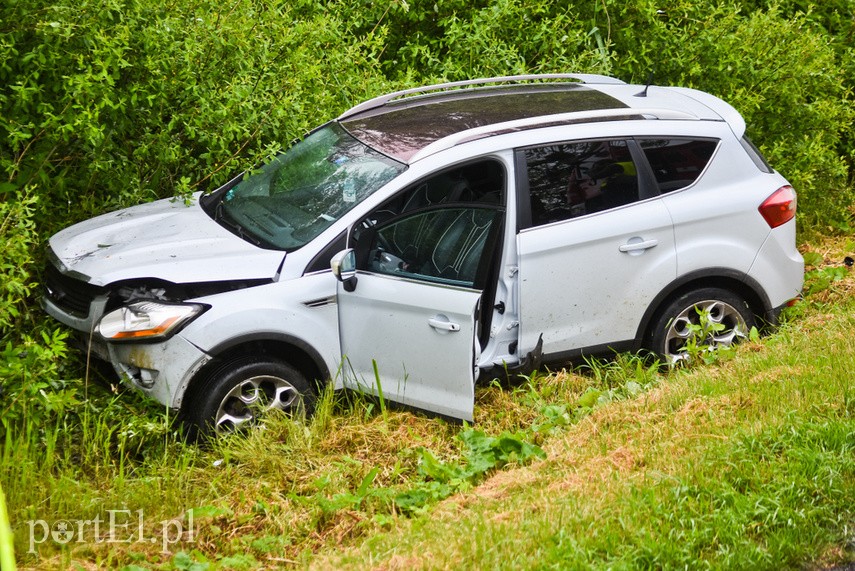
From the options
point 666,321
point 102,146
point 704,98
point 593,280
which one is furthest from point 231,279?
point 704,98

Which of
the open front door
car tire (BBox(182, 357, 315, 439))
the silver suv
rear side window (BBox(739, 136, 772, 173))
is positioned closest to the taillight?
the silver suv

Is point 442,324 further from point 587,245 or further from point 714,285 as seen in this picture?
point 714,285

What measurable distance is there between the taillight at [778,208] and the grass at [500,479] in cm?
86

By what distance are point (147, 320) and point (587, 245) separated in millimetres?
2643

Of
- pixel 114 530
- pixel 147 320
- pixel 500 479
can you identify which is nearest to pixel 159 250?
pixel 147 320

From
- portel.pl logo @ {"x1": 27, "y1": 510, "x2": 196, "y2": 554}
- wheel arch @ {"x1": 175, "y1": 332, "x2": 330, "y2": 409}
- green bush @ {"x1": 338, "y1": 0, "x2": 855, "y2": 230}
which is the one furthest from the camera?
green bush @ {"x1": 338, "y1": 0, "x2": 855, "y2": 230}

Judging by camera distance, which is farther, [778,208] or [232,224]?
[778,208]

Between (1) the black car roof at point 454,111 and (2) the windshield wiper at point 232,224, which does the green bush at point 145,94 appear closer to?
(2) the windshield wiper at point 232,224

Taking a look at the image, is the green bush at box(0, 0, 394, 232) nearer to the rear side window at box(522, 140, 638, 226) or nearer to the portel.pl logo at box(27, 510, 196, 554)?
the rear side window at box(522, 140, 638, 226)

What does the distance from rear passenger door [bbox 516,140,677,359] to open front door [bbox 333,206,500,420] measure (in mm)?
405

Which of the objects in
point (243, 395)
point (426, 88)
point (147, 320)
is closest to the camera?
point (147, 320)

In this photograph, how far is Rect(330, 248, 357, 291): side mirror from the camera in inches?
212

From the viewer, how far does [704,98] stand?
277 inches

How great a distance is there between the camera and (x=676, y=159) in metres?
6.30
